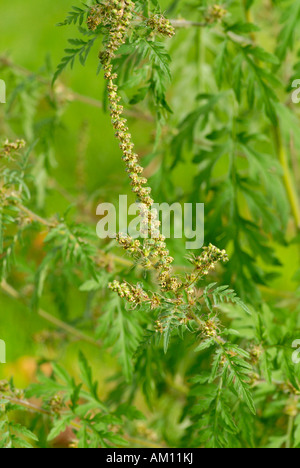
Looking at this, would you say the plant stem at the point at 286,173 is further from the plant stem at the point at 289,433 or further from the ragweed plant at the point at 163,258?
the plant stem at the point at 289,433

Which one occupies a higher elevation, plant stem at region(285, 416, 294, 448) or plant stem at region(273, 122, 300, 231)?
plant stem at region(273, 122, 300, 231)

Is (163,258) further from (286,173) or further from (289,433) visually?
A: (286,173)

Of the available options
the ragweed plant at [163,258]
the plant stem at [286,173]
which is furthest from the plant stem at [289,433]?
the plant stem at [286,173]

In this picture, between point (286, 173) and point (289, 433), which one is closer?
point (289, 433)

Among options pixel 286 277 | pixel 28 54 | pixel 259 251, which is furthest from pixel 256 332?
pixel 28 54

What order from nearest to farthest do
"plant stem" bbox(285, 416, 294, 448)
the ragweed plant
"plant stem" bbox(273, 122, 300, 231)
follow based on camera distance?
1. the ragweed plant
2. "plant stem" bbox(285, 416, 294, 448)
3. "plant stem" bbox(273, 122, 300, 231)

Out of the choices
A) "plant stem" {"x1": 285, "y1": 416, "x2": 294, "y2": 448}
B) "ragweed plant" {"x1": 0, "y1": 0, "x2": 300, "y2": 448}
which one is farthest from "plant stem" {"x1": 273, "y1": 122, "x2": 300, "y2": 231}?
"plant stem" {"x1": 285, "y1": 416, "x2": 294, "y2": 448}

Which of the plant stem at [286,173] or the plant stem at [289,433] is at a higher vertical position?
the plant stem at [286,173]

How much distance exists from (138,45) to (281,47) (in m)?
0.56

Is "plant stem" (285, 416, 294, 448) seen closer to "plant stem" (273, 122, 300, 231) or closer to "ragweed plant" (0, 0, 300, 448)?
"ragweed plant" (0, 0, 300, 448)

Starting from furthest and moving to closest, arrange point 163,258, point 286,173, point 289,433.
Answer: point 286,173 < point 289,433 < point 163,258

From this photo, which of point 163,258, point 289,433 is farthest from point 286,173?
point 163,258

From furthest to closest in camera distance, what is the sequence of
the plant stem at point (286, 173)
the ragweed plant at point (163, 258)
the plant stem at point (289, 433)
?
the plant stem at point (286, 173) → the plant stem at point (289, 433) → the ragweed plant at point (163, 258)

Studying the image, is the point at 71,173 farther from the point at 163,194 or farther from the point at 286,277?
the point at 163,194
